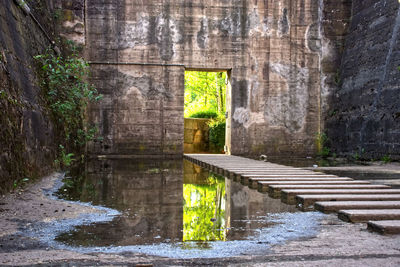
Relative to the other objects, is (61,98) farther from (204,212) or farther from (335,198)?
(335,198)

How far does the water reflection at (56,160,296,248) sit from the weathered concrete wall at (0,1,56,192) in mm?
572

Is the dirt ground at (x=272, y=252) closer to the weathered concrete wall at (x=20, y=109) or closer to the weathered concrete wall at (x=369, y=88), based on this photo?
the weathered concrete wall at (x=20, y=109)

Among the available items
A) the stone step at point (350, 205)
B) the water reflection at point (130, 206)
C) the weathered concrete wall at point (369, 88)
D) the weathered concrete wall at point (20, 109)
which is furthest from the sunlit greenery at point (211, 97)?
the stone step at point (350, 205)

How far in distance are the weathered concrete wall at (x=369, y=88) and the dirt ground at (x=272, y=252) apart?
8444 mm

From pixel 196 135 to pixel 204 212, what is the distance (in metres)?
13.7

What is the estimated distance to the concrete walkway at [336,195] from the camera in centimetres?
325

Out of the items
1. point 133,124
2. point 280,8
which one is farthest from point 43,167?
point 280,8

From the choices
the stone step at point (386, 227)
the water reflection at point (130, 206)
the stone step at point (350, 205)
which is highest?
the stone step at point (386, 227)

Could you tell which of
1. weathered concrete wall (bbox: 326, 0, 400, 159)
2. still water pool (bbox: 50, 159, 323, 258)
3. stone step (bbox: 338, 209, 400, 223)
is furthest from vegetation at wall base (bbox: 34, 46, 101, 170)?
weathered concrete wall (bbox: 326, 0, 400, 159)

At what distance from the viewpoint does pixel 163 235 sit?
2.73m

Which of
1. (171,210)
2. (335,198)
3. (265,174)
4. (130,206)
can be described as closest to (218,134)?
(265,174)

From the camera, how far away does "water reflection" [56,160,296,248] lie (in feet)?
8.80

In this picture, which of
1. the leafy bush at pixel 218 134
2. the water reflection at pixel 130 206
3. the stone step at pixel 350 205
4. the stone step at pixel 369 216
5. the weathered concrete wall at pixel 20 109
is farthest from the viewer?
the leafy bush at pixel 218 134

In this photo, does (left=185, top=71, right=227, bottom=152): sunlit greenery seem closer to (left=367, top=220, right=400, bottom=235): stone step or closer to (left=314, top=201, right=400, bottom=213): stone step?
(left=314, top=201, right=400, bottom=213): stone step
